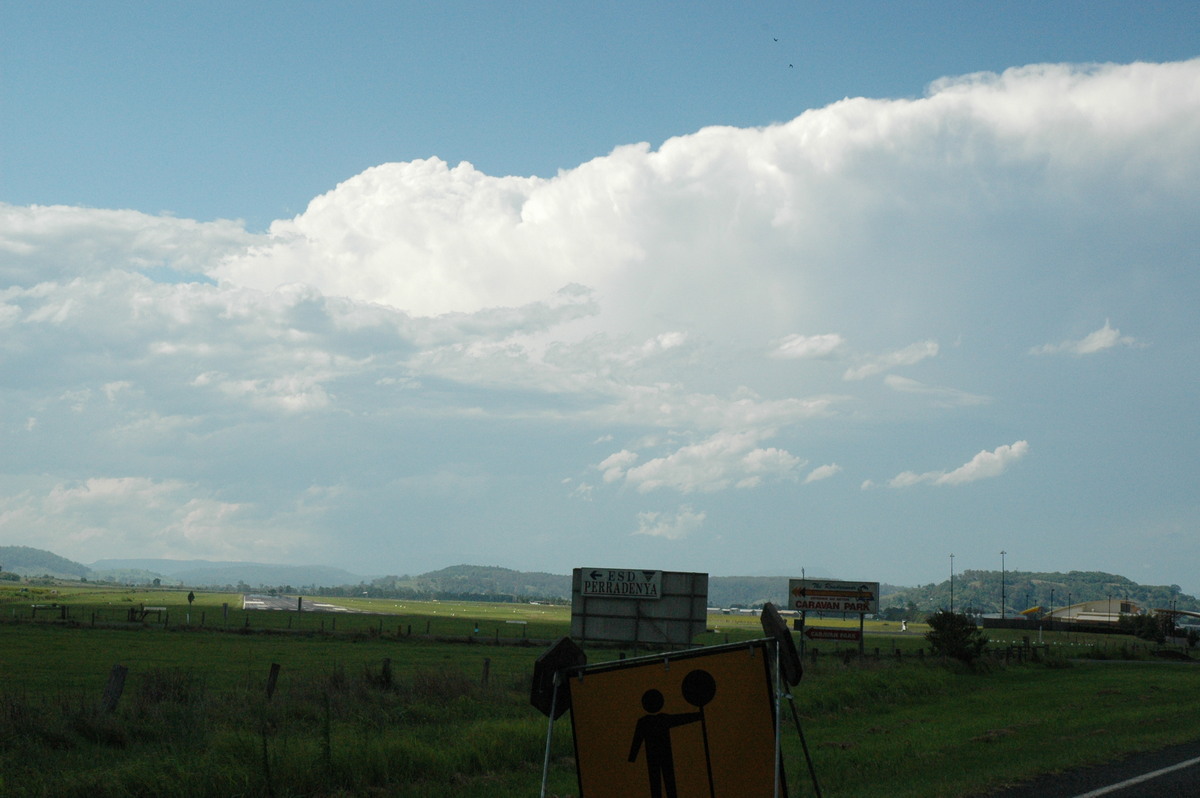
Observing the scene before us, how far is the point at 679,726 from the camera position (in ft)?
26.1

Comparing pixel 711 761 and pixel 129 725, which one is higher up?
pixel 711 761

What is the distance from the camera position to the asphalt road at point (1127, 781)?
12.7 m

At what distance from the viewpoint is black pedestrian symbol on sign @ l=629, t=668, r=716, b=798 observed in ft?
25.8

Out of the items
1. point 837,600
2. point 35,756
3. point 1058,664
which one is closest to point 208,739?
point 35,756

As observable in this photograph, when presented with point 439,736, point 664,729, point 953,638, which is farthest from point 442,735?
point 953,638

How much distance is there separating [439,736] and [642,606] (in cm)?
1223

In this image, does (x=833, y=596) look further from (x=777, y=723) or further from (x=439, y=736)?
(x=777, y=723)

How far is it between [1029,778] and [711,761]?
28.1ft

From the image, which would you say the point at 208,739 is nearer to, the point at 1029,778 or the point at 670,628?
the point at 1029,778

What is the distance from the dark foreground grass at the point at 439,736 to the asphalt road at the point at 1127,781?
20.2 inches

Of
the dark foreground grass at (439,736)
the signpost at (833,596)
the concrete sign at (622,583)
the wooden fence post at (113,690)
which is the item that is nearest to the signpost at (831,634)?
the signpost at (833,596)

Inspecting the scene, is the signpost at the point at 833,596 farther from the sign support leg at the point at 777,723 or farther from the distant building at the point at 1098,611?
the distant building at the point at 1098,611

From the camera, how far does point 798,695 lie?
2745cm

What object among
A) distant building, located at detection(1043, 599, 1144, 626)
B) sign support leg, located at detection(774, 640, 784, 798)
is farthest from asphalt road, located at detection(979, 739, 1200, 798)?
distant building, located at detection(1043, 599, 1144, 626)
